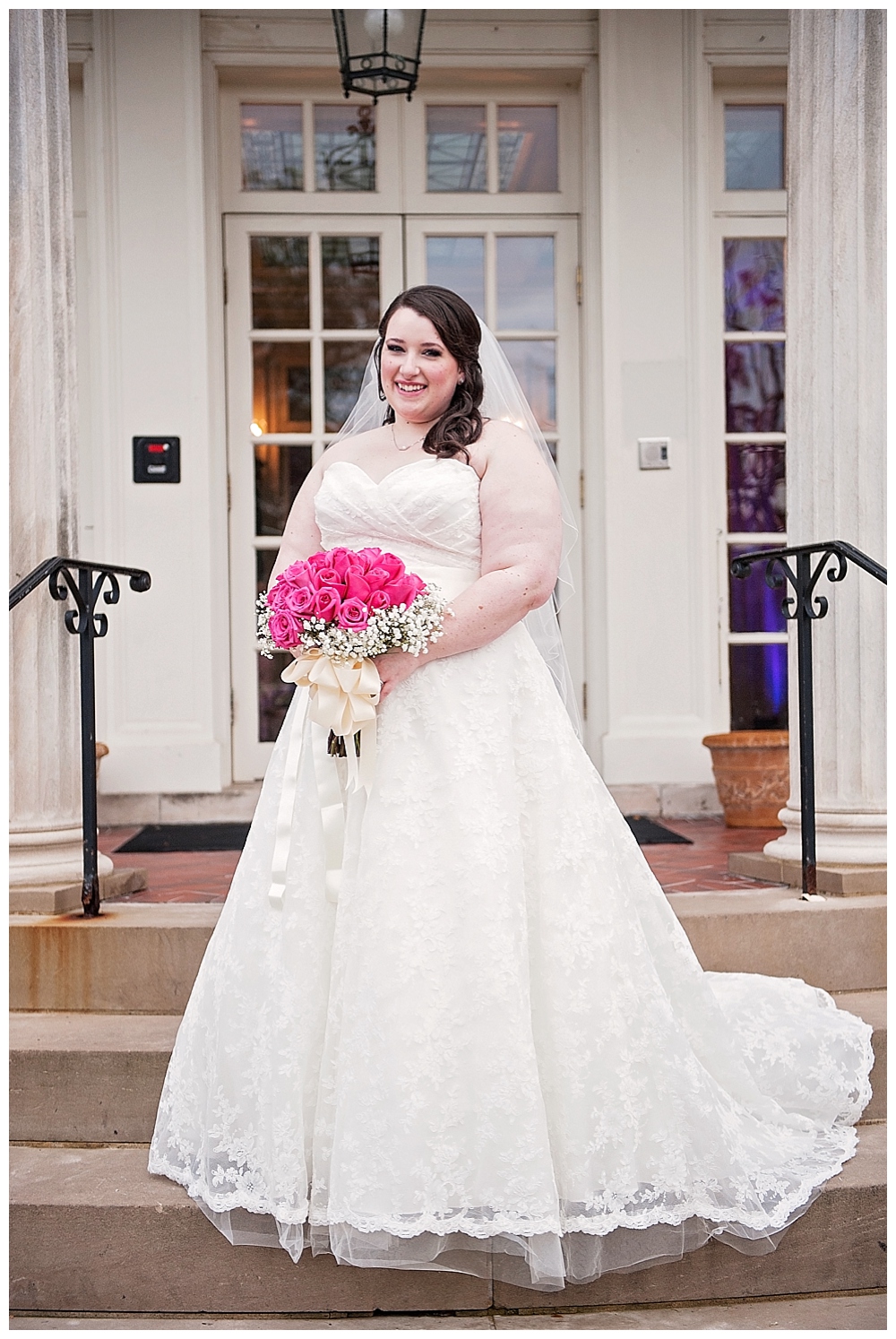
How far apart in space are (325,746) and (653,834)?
304 cm

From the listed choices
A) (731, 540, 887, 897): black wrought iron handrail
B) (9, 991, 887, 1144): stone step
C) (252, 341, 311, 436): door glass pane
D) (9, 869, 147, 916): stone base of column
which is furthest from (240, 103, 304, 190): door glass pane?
(9, 991, 887, 1144): stone step

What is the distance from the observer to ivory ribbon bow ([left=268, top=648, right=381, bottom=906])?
253cm

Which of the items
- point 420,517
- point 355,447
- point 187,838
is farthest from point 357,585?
point 187,838

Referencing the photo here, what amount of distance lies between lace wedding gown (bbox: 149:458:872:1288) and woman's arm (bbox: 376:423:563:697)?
0.20 feet

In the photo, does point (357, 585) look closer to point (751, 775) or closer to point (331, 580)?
point (331, 580)

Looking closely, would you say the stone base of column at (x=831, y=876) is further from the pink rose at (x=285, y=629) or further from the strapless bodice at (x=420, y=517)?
the pink rose at (x=285, y=629)

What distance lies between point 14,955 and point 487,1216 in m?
1.82

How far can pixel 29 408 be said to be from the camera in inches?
156

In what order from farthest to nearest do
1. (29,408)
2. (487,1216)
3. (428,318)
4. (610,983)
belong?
(29,408)
(428,318)
(610,983)
(487,1216)

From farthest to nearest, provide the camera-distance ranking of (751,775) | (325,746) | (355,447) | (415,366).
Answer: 1. (751,775)
2. (355,447)
3. (415,366)
4. (325,746)

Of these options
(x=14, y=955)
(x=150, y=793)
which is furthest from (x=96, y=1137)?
(x=150, y=793)

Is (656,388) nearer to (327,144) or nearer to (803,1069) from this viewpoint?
(327,144)

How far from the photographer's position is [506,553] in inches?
106

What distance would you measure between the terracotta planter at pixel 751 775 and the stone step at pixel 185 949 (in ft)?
5.80
